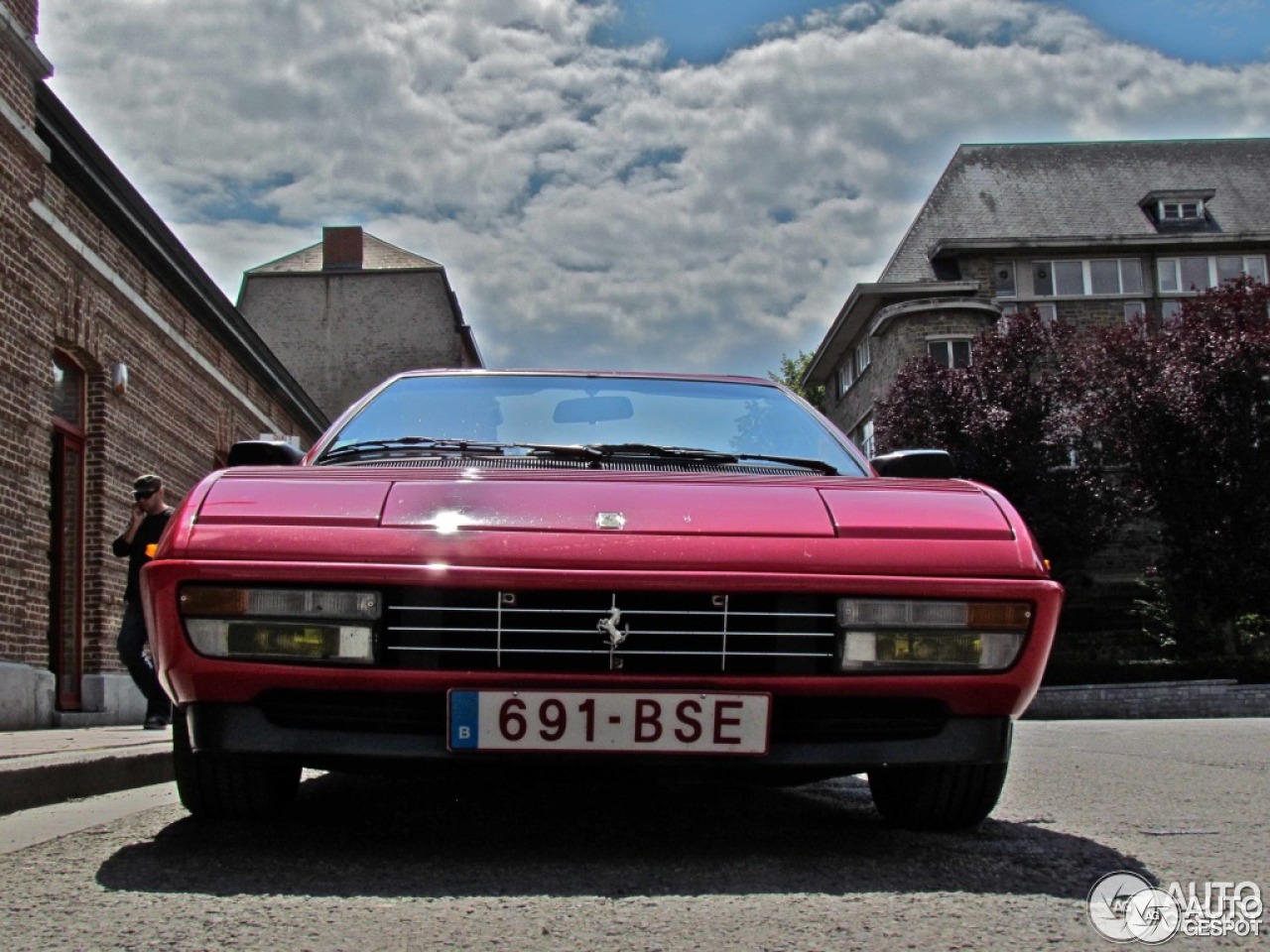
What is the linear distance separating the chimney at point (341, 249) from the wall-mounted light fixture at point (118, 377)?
110 ft

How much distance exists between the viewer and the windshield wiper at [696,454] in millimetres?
4305

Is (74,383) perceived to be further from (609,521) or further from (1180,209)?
(1180,209)

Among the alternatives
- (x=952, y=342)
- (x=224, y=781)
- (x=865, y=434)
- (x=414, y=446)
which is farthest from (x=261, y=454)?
(x=865, y=434)

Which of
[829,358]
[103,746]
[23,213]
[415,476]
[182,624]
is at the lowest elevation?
[103,746]

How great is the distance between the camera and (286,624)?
129 inches

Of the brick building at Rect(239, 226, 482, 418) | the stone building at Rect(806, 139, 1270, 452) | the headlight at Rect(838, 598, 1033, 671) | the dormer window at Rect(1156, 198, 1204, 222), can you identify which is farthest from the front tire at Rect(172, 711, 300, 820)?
the brick building at Rect(239, 226, 482, 418)

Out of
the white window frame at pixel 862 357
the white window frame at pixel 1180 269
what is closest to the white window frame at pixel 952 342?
the white window frame at pixel 862 357

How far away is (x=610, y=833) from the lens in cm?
381

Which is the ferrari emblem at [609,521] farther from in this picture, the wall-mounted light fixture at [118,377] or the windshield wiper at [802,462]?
the wall-mounted light fixture at [118,377]

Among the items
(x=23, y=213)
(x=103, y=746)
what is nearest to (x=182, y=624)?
(x=103, y=746)

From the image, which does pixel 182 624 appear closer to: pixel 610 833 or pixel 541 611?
pixel 541 611

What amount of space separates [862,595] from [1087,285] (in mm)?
36852

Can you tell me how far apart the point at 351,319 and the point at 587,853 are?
43.5 meters

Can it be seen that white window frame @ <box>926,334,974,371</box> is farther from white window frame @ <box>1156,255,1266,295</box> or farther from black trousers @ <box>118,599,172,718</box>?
black trousers @ <box>118,599,172,718</box>
